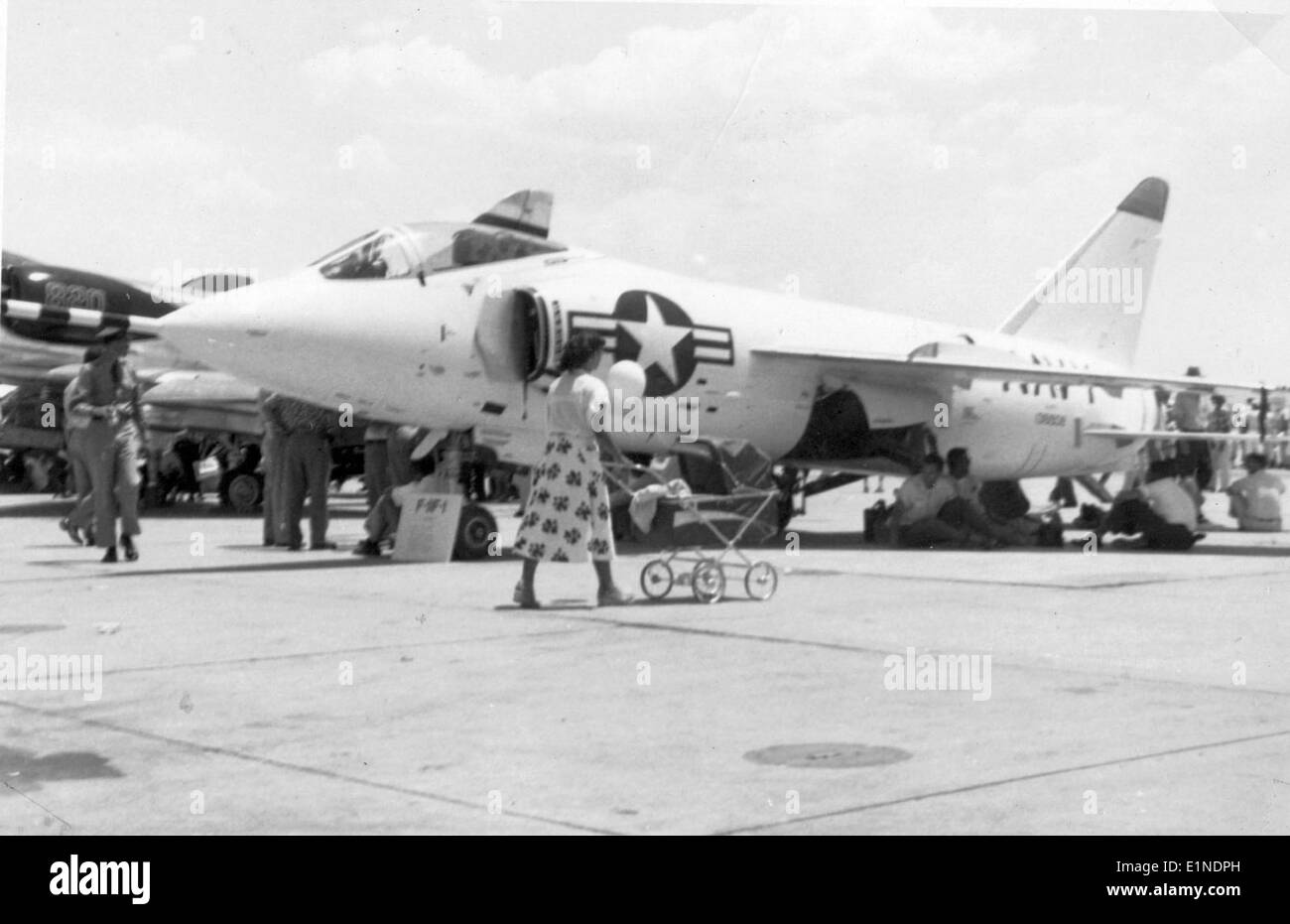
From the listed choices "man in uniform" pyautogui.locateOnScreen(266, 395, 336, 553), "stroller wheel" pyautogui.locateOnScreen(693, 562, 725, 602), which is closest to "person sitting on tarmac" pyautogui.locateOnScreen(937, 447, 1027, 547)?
"stroller wheel" pyautogui.locateOnScreen(693, 562, 725, 602)

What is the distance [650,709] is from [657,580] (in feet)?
14.0

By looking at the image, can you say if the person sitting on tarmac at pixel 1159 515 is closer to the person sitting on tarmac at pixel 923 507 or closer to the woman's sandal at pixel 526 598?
the person sitting on tarmac at pixel 923 507

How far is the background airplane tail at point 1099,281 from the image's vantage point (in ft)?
69.8

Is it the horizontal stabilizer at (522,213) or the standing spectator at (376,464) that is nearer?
the horizontal stabilizer at (522,213)

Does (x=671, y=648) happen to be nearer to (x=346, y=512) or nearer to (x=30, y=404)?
(x=346, y=512)

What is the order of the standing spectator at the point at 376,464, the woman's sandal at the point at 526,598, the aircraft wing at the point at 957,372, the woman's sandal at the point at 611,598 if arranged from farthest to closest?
1. the aircraft wing at the point at 957,372
2. the standing spectator at the point at 376,464
3. the woman's sandal at the point at 611,598
4. the woman's sandal at the point at 526,598

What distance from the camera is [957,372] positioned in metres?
17.1

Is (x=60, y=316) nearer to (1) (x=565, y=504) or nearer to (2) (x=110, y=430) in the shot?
(2) (x=110, y=430)

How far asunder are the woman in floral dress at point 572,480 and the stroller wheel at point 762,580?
1221mm

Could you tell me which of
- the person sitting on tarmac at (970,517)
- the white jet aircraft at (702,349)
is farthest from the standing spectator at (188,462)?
the person sitting on tarmac at (970,517)

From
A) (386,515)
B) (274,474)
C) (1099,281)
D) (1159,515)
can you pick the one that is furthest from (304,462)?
(1099,281)

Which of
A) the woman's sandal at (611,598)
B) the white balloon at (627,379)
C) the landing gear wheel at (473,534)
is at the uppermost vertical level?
the white balloon at (627,379)

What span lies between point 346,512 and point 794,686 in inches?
671

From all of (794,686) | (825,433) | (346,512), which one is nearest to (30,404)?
(346,512)
